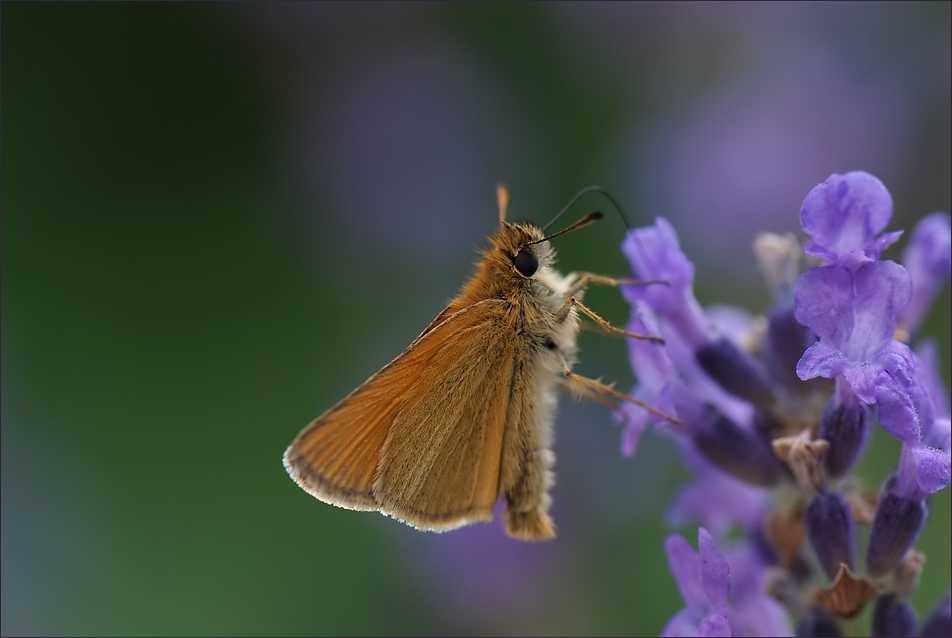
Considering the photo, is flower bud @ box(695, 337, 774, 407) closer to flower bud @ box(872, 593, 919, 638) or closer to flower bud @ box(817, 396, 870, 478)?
flower bud @ box(817, 396, 870, 478)

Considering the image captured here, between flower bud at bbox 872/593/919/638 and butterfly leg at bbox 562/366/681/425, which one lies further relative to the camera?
butterfly leg at bbox 562/366/681/425

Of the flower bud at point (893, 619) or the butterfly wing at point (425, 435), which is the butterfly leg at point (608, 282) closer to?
the butterfly wing at point (425, 435)

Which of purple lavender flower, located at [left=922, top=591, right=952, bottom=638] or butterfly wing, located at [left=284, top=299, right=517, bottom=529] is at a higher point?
butterfly wing, located at [left=284, top=299, right=517, bottom=529]

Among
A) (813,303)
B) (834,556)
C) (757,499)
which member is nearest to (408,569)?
(757,499)

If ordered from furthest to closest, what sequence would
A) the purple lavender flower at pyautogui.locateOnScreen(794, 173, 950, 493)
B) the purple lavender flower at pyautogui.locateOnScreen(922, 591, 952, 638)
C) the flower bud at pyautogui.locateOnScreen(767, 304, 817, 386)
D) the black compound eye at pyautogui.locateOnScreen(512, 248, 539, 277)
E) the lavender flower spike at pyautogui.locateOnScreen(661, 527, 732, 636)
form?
the black compound eye at pyautogui.locateOnScreen(512, 248, 539, 277) < the flower bud at pyautogui.locateOnScreen(767, 304, 817, 386) < the purple lavender flower at pyautogui.locateOnScreen(922, 591, 952, 638) < the lavender flower spike at pyautogui.locateOnScreen(661, 527, 732, 636) < the purple lavender flower at pyautogui.locateOnScreen(794, 173, 950, 493)

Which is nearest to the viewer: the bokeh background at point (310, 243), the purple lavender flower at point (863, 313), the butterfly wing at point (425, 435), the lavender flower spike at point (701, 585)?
the purple lavender flower at point (863, 313)

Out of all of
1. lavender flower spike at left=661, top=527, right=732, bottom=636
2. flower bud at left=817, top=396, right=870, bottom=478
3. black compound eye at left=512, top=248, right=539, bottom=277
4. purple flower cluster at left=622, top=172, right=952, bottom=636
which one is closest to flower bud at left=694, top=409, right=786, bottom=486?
purple flower cluster at left=622, top=172, right=952, bottom=636

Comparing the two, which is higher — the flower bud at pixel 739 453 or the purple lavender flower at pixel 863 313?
the purple lavender flower at pixel 863 313

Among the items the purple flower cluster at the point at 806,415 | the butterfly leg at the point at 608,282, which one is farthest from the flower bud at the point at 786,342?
the butterfly leg at the point at 608,282
